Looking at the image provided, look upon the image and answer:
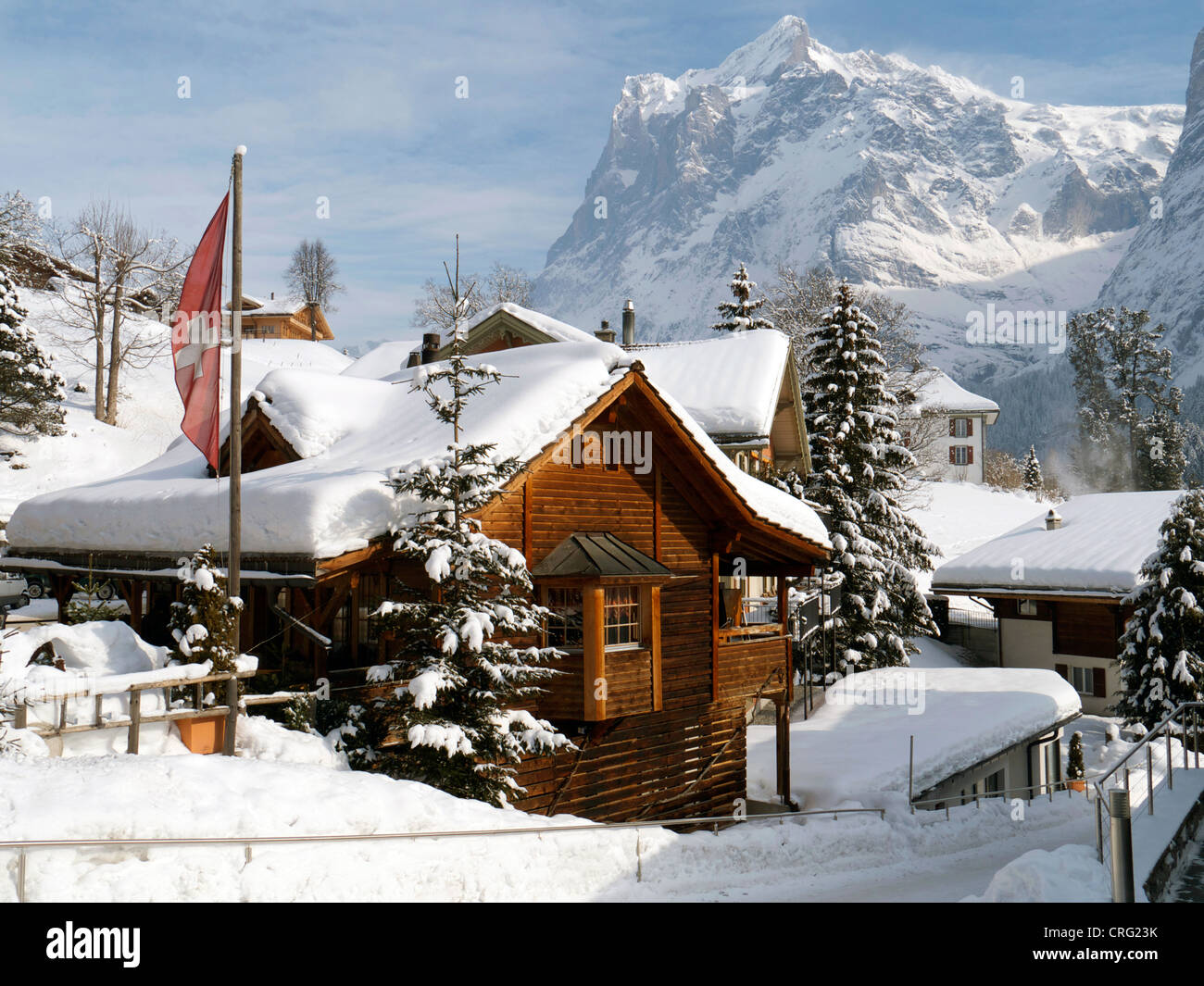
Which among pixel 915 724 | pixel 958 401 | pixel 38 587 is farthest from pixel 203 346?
pixel 958 401

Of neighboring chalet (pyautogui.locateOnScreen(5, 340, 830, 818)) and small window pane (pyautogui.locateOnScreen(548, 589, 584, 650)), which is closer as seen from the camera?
neighboring chalet (pyautogui.locateOnScreen(5, 340, 830, 818))

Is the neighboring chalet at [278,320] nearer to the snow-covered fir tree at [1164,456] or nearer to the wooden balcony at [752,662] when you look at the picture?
the snow-covered fir tree at [1164,456]

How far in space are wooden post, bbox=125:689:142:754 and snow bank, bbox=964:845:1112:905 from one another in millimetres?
8594

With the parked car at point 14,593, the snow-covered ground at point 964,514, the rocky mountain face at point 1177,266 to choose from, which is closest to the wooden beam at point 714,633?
the parked car at point 14,593

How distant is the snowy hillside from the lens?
1714 inches

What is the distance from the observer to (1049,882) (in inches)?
303

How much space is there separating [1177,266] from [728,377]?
165240 mm

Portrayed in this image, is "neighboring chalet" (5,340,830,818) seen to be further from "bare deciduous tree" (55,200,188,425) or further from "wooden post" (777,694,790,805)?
→ "bare deciduous tree" (55,200,188,425)

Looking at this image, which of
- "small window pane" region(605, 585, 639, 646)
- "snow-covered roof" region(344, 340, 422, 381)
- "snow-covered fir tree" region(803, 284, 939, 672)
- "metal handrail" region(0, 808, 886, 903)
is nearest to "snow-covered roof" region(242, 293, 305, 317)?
"snow-covered roof" region(344, 340, 422, 381)

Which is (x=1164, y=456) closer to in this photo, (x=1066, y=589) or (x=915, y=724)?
(x=1066, y=589)

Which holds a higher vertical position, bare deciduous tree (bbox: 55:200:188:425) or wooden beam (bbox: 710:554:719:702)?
bare deciduous tree (bbox: 55:200:188:425)

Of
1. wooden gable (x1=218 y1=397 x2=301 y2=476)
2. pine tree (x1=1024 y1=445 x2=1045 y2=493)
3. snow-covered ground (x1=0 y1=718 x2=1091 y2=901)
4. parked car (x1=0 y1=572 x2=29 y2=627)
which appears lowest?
snow-covered ground (x1=0 y1=718 x2=1091 y2=901)

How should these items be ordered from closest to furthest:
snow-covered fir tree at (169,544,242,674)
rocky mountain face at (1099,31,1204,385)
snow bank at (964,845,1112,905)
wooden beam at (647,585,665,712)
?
1. snow bank at (964,845,1112,905)
2. snow-covered fir tree at (169,544,242,674)
3. wooden beam at (647,585,665,712)
4. rocky mountain face at (1099,31,1204,385)
